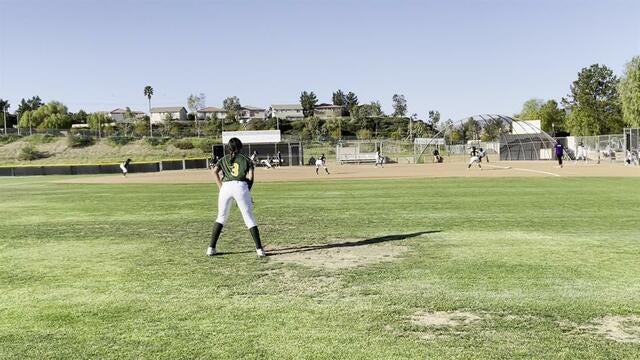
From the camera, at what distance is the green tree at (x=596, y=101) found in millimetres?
87250

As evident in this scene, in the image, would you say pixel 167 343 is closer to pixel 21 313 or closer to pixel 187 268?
pixel 21 313

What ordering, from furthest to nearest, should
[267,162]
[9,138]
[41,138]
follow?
[9,138], [41,138], [267,162]

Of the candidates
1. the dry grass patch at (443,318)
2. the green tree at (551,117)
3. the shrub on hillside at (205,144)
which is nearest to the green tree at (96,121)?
the shrub on hillside at (205,144)

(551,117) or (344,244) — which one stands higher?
(551,117)

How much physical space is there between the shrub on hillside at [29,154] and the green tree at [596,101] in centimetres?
8508

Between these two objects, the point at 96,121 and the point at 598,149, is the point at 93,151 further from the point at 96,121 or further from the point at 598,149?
the point at 598,149

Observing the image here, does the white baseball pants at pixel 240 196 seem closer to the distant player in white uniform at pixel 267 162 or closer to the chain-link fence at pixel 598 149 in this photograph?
the chain-link fence at pixel 598 149

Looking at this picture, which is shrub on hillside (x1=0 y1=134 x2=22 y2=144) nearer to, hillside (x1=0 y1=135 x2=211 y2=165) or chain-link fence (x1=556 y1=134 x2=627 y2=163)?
hillside (x1=0 y1=135 x2=211 y2=165)

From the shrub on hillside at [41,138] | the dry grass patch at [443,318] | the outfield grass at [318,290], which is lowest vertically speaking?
the dry grass patch at [443,318]

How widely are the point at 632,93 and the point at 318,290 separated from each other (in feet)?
238

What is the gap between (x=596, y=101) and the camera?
8862 centimetres

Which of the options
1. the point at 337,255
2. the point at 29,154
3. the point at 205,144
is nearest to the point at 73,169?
the point at 29,154

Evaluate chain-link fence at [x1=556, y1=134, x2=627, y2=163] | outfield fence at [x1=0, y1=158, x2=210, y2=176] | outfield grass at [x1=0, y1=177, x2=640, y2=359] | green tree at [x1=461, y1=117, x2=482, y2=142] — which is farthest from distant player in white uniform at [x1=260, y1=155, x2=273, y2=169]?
outfield grass at [x1=0, y1=177, x2=640, y2=359]

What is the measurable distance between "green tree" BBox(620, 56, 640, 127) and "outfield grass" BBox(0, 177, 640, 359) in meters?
62.6
